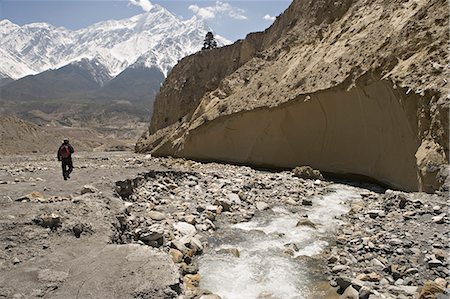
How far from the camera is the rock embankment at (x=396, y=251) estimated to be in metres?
6.28

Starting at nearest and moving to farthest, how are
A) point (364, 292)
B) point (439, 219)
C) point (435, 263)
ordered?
point (364, 292) → point (435, 263) → point (439, 219)

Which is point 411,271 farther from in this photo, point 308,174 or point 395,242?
point 308,174

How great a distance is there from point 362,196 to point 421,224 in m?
4.49

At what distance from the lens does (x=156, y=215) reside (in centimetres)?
1016

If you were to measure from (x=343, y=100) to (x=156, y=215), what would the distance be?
10.2 m

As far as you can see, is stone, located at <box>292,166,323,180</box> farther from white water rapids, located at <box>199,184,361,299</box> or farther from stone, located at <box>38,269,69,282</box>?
stone, located at <box>38,269,69,282</box>

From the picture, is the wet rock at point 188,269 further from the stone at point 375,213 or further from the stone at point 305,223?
the stone at point 375,213

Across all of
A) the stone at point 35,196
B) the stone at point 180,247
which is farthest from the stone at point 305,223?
the stone at point 35,196

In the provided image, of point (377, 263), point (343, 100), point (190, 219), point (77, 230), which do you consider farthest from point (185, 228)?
point (343, 100)

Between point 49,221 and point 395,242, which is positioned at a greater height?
point 49,221

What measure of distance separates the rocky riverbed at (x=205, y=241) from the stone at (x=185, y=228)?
0.10 ft

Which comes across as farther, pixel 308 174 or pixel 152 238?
pixel 308 174

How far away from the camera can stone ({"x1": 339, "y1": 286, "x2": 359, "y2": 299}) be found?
6084 mm

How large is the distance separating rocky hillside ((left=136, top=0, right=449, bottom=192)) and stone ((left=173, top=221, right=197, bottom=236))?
6588 millimetres
